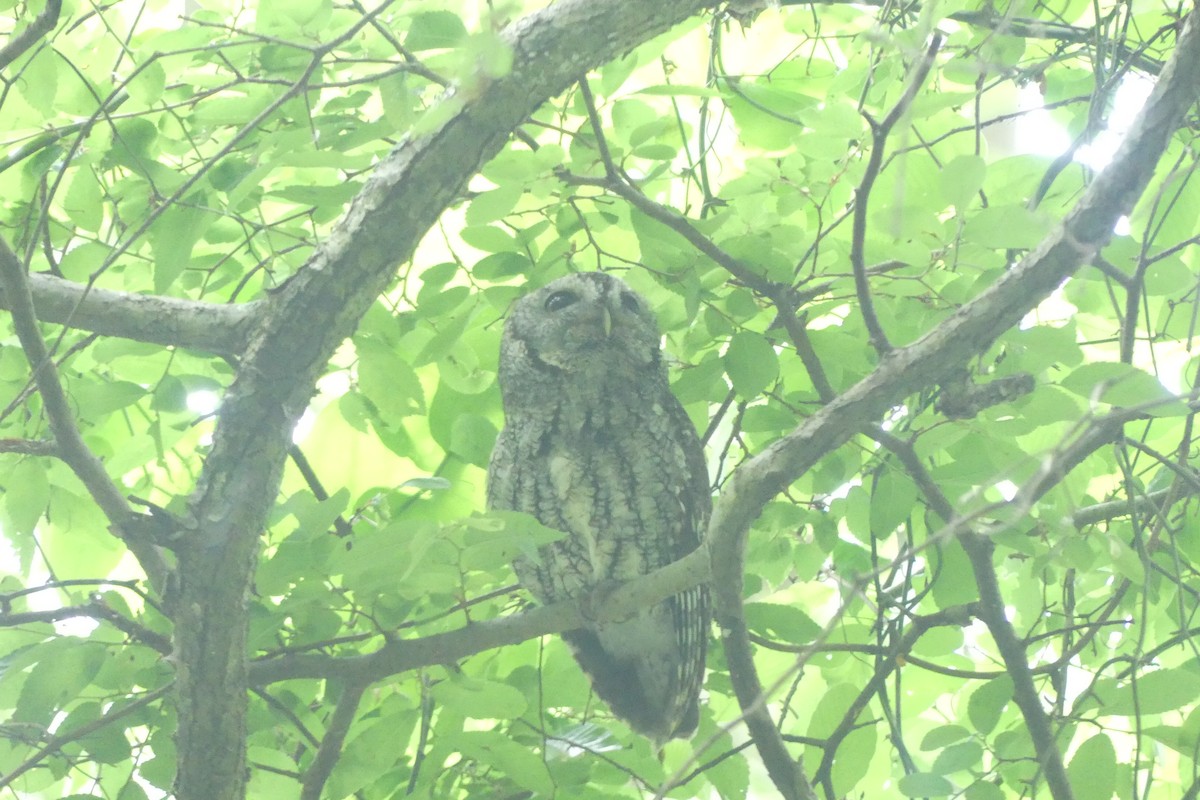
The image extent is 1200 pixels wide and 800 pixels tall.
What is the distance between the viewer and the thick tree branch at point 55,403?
6.07ft

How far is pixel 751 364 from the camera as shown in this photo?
2139mm

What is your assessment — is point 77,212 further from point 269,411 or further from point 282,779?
point 282,779

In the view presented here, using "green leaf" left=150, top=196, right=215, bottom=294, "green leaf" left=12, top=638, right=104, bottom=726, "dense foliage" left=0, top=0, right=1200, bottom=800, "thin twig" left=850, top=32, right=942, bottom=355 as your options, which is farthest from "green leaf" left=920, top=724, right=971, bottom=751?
"green leaf" left=150, top=196, right=215, bottom=294

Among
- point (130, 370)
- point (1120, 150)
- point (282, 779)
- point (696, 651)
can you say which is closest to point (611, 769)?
point (696, 651)

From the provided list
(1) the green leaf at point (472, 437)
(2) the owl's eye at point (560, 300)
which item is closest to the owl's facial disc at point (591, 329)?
(2) the owl's eye at point (560, 300)

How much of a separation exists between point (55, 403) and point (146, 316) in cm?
25

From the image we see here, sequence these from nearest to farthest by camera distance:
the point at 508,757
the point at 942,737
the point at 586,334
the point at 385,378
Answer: the point at 508,757, the point at 942,737, the point at 385,378, the point at 586,334

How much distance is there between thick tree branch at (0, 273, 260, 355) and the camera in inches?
79.5

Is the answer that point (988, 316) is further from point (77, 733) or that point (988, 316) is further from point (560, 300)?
point (77, 733)

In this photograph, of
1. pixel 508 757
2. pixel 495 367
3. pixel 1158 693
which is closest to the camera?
pixel 1158 693

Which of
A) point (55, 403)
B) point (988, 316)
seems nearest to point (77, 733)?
point (55, 403)

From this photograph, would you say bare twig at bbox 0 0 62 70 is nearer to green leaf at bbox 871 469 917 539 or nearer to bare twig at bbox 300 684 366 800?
bare twig at bbox 300 684 366 800

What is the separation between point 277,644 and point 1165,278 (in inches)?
72.4

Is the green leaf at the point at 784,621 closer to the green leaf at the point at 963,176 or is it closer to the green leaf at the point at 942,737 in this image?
the green leaf at the point at 942,737
